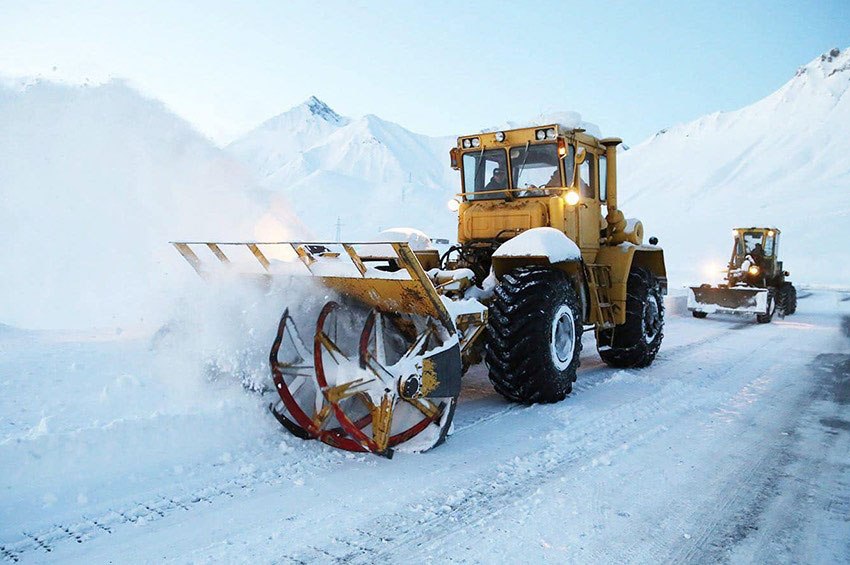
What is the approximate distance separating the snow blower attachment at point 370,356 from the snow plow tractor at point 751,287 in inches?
420

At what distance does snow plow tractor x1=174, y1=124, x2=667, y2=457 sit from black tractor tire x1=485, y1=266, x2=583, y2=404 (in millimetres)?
12

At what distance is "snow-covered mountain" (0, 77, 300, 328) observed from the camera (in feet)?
29.7

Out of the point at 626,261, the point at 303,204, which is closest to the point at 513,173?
the point at 626,261

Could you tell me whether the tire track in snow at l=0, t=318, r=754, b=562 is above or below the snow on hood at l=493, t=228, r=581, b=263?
below

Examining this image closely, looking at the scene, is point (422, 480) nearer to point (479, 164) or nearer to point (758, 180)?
point (479, 164)

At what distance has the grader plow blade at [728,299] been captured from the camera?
1306 centimetres

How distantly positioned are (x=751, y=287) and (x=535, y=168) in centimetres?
988

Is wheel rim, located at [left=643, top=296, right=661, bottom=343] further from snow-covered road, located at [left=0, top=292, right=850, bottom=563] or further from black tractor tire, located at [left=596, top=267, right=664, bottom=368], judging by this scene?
snow-covered road, located at [left=0, top=292, right=850, bottom=563]

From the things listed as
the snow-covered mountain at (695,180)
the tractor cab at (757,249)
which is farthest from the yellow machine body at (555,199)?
the tractor cab at (757,249)

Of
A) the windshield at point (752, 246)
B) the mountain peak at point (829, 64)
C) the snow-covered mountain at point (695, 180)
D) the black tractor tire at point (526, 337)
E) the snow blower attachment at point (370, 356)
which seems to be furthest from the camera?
the mountain peak at point (829, 64)

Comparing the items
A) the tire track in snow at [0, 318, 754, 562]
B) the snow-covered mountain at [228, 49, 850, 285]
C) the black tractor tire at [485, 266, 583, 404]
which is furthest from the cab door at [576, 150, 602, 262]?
the snow-covered mountain at [228, 49, 850, 285]

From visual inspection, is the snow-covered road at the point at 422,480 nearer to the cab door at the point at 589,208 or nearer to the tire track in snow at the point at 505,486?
the tire track in snow at the point at 505,486

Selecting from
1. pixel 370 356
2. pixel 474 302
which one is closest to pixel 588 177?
pixel 474 302

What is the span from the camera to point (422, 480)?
12.1 feet
